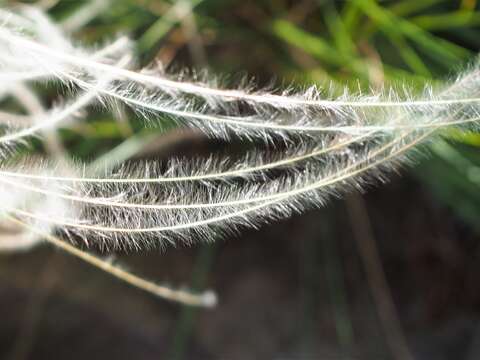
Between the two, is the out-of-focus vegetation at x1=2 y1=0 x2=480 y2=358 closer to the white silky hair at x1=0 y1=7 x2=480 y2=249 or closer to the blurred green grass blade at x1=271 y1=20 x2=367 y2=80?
the blurred green grass blade at x1=271 y1=20 x2=367 y2=80

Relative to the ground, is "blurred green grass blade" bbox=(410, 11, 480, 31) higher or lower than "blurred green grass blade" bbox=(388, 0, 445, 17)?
lower

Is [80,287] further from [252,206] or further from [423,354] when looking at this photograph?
[252,206]

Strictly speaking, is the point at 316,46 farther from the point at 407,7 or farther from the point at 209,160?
the point at 209,160

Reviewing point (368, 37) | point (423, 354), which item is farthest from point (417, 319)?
point (368, 37)

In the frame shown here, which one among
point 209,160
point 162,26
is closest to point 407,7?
point 162,26

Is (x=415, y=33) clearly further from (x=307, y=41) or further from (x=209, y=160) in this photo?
(x=209, y=160)

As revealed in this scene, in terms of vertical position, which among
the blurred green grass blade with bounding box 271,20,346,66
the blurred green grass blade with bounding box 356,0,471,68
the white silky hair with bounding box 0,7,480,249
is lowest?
the white silky hair with bounding box 0,7,480,249

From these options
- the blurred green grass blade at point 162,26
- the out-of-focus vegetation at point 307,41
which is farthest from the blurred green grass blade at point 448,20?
the blurred green grass blade at point 162,26

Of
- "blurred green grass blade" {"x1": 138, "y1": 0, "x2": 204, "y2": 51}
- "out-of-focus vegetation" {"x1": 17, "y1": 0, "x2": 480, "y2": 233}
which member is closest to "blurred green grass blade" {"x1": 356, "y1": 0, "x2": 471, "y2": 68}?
"out-of-focus vegetation" {"x1": 17, "y1": 0, "x2": 480, "y2": 233}

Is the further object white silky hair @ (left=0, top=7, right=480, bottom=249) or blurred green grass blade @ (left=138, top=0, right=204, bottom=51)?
blurred green grass blade @ (left=138, top=0, right=204, bottom=51)

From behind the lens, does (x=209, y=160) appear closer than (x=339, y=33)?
Yes

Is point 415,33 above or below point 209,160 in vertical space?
above

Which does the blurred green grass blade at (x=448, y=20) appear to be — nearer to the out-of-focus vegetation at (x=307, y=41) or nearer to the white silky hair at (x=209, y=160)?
the out-of-focus vegetation at (x=307, y=41)
